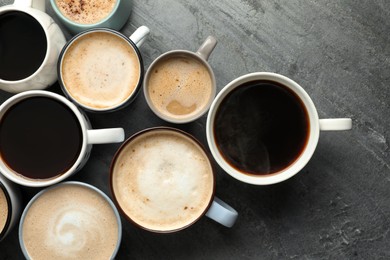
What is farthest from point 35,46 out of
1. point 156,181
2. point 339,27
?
point 339,27

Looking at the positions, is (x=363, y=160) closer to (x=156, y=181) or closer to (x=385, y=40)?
(x=385, y=40)

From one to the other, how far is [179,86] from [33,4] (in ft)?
1.24

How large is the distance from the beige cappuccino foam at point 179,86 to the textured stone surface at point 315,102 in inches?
3.3

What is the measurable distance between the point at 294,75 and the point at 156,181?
0.43 metres

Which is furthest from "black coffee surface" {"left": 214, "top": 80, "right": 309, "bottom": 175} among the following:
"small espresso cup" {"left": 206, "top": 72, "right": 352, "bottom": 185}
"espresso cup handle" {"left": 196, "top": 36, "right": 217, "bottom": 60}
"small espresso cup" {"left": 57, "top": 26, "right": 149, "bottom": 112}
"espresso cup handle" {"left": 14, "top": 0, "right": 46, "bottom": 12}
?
"espresso cup handle" {"left": 14, "top": 0, "right": 46, "bottom": 12}

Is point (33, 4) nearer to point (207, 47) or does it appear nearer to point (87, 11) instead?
point (87, 11)

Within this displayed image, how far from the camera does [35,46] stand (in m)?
1.16

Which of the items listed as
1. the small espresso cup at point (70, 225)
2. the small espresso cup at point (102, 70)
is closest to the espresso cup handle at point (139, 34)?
the small espresso cup at point (102, 70)

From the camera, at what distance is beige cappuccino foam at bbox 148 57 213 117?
118cm

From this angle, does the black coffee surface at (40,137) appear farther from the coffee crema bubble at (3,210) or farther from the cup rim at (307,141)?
the cup rim at (307,141)

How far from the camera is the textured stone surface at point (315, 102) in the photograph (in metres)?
1.26

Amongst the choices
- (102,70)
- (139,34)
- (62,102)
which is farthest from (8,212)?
(139,34)

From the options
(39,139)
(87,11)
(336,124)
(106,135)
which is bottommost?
(39,139)

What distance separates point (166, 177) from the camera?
117cm
